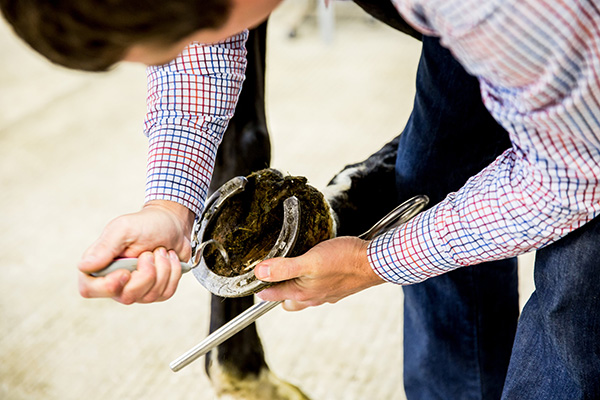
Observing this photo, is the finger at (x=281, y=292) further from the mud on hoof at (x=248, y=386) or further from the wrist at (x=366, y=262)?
the mud on hoof at (x=248, y=386)

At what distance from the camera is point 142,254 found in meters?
0.57

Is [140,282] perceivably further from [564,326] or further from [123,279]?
[564,326]

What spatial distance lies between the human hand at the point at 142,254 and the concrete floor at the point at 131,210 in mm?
620

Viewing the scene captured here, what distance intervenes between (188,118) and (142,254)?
206mm

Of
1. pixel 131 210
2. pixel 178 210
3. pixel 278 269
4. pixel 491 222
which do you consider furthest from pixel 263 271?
pixel 131 210

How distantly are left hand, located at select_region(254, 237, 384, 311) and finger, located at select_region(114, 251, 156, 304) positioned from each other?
5.3 inches

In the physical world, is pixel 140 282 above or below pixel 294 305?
above

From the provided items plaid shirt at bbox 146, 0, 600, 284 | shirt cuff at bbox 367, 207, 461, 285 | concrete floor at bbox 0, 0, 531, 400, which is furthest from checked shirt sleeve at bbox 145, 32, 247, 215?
concrete floor at bbox 0, 0, 531, 400

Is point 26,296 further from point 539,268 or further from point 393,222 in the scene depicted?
point 539,268

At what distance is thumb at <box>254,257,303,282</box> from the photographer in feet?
2.13

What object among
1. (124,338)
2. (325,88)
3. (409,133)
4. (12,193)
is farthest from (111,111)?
(409,133)

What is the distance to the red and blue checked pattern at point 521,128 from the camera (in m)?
0.42

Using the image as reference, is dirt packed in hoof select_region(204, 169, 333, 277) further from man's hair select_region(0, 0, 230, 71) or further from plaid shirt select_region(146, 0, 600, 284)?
man's hair select_region(0, 0, 230, 71)

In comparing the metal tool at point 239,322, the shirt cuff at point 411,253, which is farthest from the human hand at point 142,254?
the shirt cuff at point 411,253
